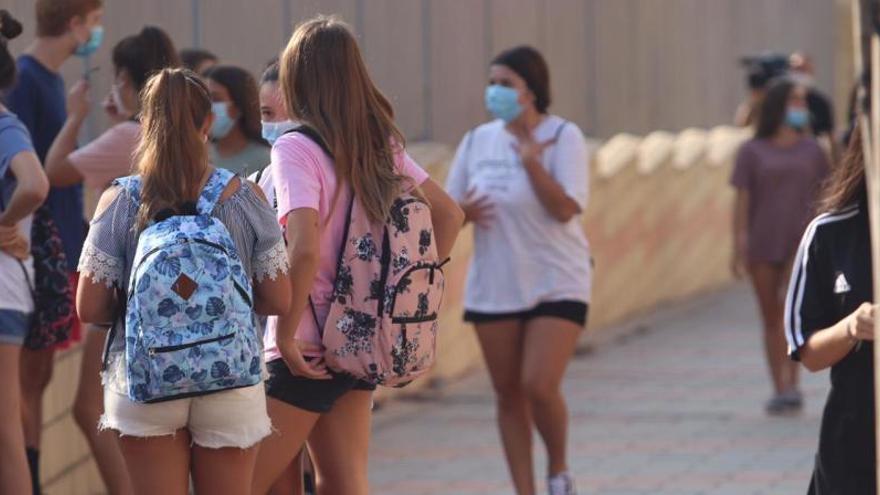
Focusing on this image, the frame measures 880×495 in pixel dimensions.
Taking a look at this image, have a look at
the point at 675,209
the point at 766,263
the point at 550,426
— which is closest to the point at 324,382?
the point at 550,426

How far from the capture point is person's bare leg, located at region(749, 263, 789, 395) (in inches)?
432

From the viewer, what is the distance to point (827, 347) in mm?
4770

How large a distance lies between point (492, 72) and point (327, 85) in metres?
2.69

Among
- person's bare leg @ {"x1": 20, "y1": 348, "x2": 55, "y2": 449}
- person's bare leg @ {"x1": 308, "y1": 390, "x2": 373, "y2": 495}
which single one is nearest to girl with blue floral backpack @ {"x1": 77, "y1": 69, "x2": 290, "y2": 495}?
person's bare leg @ {"x1": 308, "y1": 390, "x2": 373, "y2": 495}

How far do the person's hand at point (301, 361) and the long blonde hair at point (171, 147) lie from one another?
525 millimetres

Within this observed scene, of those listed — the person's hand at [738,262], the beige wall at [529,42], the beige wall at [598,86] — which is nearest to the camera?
the beige wall at [598,86]

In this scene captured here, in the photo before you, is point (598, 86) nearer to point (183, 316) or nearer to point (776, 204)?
point (776, 204)

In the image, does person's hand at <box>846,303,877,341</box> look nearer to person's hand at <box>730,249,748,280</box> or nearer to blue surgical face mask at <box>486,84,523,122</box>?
blue surgical face mask at <box>486,84,523,122</box>

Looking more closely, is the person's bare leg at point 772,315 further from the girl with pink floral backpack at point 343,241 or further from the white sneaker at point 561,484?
the girl with pink floral backpack at point 343,241

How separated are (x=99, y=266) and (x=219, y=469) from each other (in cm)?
61

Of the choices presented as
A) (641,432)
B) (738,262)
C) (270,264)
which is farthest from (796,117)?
(270,264)

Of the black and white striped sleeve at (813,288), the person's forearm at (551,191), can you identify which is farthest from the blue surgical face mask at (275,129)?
the person's forearm at (551,191)

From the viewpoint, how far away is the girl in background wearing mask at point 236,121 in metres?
7.13

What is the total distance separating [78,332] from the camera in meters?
7.33
